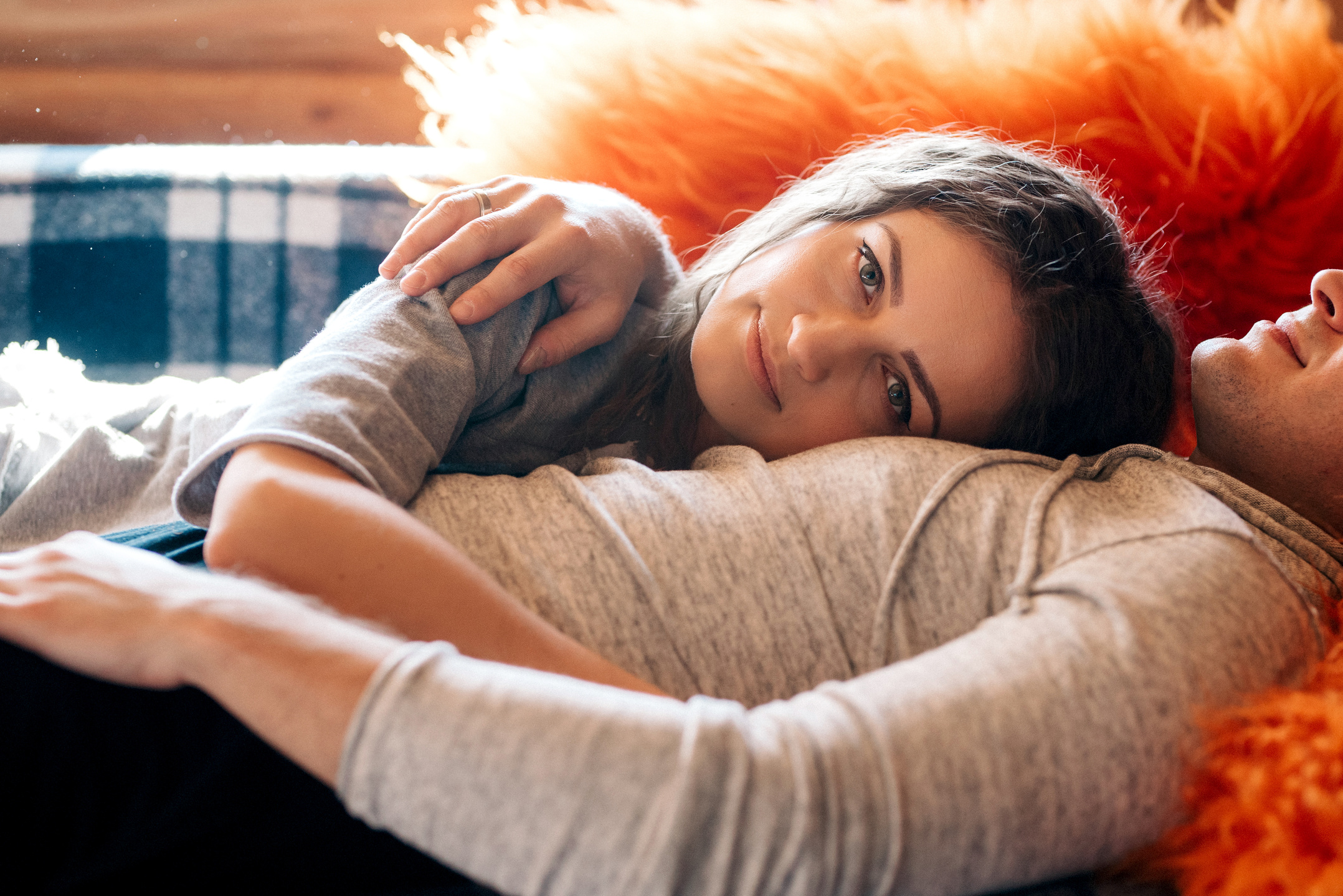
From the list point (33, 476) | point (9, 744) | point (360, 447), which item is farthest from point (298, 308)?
point (9, 744)

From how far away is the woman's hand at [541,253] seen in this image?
2.66ft

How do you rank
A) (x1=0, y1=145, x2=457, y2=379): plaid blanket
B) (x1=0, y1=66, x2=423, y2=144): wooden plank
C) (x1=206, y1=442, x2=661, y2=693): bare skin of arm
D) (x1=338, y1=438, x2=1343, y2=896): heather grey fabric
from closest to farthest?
(x1=338, y1=438, x2=1343, y2=896): heather grey fabric → (x1=206, y1=442, x2=661, y2=693): bare skin of arm → (x1=0, y1=145, x2=457, y2=379): plaid blanket → (x1=0, y1=66, x2=423, y2=144): wooden plank

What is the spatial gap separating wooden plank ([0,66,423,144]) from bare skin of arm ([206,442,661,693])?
50.0 inches

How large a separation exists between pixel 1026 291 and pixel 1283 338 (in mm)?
236

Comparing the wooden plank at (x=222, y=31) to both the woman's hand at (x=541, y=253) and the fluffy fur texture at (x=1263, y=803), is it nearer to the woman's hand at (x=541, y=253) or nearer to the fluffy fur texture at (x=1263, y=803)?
the woman's hand at (x=541, y=253)

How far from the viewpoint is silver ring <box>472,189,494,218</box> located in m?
0.89

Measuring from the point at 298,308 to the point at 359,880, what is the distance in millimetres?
924

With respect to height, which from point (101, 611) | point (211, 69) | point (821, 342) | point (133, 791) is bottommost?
point (133, 791)

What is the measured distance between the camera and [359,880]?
62cm

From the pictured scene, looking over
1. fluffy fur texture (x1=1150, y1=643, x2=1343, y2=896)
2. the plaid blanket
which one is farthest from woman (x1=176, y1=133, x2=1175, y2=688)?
the plaid blanket

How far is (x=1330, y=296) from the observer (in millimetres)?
812

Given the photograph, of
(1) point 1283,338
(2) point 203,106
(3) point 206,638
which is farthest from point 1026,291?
(2) point 203,106

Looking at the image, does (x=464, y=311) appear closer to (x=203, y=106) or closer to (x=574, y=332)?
(x=574, y=332)

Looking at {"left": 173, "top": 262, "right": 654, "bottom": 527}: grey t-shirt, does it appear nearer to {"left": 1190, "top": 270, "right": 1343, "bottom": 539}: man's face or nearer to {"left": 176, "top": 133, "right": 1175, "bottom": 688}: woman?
{"left": 176, "top": 133, "right": 1175, "bottom": 688}: woman
